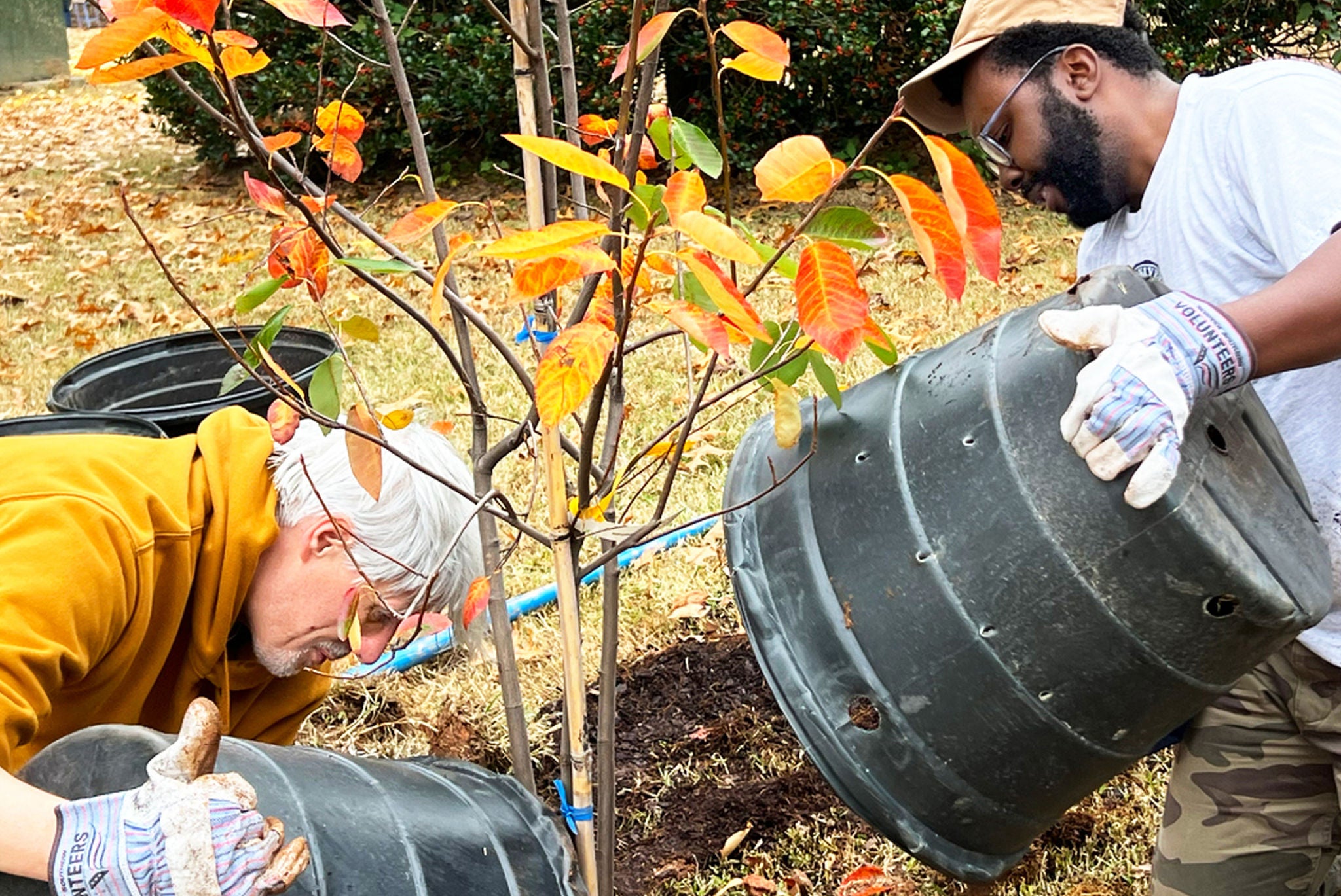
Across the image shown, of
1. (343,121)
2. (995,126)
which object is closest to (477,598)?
(343,121)

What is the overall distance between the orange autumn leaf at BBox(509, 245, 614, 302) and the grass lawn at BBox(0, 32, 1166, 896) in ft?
1.32

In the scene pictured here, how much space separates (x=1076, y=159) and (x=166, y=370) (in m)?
3.02

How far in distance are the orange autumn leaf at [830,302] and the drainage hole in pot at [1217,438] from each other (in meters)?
0.64

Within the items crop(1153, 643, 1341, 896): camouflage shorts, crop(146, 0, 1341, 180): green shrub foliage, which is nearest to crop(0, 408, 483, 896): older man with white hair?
crop(1153, 643, 1341, 896): camouflage shorts

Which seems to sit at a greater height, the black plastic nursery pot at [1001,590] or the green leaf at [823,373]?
the green leaf at [823,373]

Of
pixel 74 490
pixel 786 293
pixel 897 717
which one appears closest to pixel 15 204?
pixel 786 293

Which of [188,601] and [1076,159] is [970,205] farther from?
[188,601]

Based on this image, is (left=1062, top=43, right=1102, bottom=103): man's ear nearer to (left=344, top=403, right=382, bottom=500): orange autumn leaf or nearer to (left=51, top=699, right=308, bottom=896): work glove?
(left=344, top=403, right=382, bottom=500): orange autumn leaf

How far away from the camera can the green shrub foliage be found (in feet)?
20.8

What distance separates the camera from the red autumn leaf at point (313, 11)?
1201 mm

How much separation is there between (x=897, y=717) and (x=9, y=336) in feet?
16.3

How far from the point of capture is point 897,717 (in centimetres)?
145

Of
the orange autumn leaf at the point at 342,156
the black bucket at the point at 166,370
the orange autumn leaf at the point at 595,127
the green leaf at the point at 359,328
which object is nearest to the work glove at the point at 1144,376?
the orange autumn leaf at the point at 595,127

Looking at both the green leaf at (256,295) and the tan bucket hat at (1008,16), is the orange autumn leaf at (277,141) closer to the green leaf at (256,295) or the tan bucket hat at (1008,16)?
the green leaf at (256,295)
